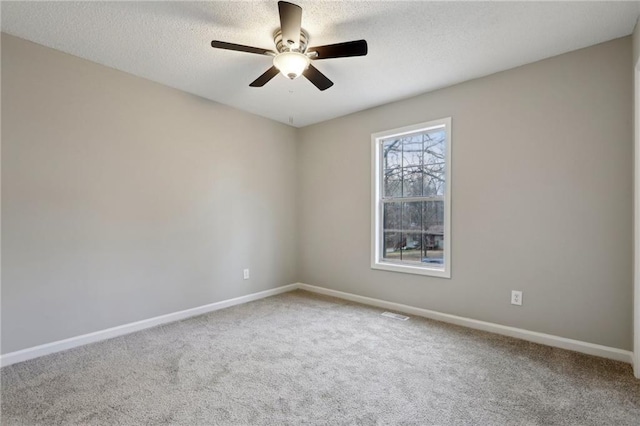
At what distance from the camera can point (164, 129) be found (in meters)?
3.19

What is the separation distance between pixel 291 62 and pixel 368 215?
218cm

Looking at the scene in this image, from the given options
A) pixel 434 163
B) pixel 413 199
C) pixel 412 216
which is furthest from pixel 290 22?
pixel 412 216

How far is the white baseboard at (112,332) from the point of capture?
234 centimetres

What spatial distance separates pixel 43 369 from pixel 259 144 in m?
3.04

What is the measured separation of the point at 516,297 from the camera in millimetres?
2768

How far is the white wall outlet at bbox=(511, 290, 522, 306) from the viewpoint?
2.75 meters

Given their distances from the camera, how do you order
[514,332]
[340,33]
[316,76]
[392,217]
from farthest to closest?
[392,217] < [514,332] < [316,76] < [340,33]

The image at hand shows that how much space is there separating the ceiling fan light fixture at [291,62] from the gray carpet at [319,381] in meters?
2.14

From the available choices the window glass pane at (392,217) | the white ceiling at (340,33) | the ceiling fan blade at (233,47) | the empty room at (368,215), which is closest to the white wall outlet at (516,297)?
the empty room at (368,215)

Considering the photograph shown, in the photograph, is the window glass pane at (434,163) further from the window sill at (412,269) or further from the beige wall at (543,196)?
Result: the window sill at (412,269)

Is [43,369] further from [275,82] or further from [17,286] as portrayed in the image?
[275,82]

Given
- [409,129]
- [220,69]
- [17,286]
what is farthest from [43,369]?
[409,129]

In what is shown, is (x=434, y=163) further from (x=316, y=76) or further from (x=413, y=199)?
(x=316, y=76)

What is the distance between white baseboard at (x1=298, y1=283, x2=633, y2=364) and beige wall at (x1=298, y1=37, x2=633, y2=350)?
0.15 ft
